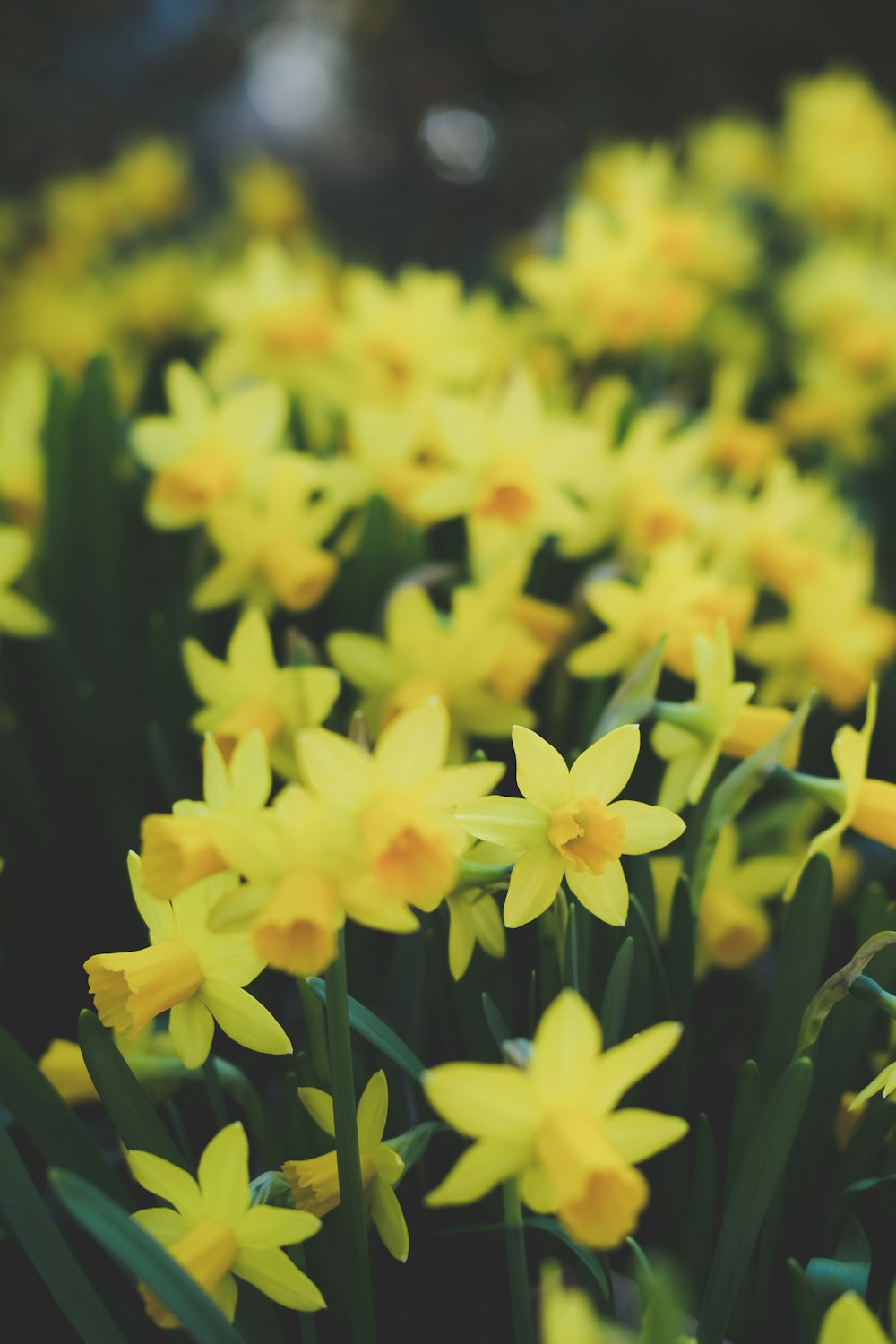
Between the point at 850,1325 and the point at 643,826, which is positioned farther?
the point at 643,826

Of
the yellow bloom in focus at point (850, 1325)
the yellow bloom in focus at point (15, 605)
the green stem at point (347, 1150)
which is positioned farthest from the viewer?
the yellow bloom in focus at point (15, 605)

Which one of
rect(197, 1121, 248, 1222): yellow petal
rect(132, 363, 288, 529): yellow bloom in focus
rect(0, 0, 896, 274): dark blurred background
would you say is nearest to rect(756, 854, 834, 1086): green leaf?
rect(197, 1121, 248, 1222): yellow petal

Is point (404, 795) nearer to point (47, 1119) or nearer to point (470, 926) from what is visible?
point (470, 926)

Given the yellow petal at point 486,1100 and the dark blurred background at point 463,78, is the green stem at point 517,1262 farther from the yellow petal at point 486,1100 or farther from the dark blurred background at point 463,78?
the dark blurred background at point 463,78

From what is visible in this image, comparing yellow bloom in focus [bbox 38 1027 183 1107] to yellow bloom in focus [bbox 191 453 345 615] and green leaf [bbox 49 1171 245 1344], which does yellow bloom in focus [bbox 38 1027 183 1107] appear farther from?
yellow bloom in focus [bbox 191 453 345 615]

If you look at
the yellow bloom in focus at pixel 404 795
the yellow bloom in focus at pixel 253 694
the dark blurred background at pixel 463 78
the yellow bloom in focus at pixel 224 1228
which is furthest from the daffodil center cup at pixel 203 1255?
the dark blurred background at pixel 463 78

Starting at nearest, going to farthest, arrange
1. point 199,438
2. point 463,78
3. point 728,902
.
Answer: point 728,902 → point 199,438 → point 463,78

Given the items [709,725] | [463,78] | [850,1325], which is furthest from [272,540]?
[463,78]
